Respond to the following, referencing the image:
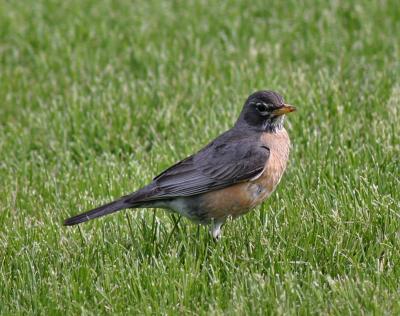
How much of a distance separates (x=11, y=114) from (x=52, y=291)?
3.61 metres

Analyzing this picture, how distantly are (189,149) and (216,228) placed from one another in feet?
4.71

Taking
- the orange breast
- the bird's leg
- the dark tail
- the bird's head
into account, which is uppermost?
the bird's head

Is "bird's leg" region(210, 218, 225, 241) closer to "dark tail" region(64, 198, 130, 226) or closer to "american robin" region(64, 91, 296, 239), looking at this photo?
"american robin" region(64, 91, 296, 239)

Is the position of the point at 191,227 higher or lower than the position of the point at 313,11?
lower

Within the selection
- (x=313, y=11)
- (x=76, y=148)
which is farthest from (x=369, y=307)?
(x=313, y=11)

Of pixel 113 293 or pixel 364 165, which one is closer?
pixel 113 293

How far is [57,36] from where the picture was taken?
9.34 metres

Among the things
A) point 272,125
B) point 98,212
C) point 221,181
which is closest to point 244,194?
point 221,181

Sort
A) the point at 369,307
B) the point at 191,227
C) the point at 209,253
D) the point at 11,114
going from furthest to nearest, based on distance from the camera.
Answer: the point at 11,114 → the point at 191,227 → the point at 209,253 → the point at 369,307

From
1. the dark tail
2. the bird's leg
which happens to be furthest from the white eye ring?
the dark tail

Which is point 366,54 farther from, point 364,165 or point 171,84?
point 364,165

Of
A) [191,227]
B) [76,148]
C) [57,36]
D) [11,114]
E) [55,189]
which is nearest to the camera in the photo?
[191,227]

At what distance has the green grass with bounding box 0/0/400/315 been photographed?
4.71m

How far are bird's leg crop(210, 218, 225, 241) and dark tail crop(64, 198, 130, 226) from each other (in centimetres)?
54
